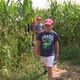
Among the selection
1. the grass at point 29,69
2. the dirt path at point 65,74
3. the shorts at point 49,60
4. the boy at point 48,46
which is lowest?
the dirt path at point 65,74

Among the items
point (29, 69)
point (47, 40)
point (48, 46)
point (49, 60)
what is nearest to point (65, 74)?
point (29, 69)

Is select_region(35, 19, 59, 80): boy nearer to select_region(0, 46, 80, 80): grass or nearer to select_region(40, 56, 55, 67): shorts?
select_region(40, 56, 55, 67): shorts

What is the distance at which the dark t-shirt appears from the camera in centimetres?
730

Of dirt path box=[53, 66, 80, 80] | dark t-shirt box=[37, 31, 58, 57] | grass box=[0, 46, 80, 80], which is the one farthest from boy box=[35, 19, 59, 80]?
dirt path box=[53, 66, 80, 80]

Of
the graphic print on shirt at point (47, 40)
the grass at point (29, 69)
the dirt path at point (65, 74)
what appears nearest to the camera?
the graphic print on shirt at point (47, 40)

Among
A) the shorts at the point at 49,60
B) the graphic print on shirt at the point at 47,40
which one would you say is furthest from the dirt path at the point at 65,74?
the graphic print on shirt at the point at 47,40

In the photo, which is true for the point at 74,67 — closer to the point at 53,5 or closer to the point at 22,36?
the point at 22,36

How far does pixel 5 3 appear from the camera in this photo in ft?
26.7

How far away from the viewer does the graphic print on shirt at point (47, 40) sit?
7301 mm

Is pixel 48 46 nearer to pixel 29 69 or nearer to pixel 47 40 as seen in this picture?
pixel 47 40

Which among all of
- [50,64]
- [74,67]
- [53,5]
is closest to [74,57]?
[74,67]

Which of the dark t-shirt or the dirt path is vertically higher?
the dark t-shirt

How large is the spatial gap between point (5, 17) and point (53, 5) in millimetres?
4993

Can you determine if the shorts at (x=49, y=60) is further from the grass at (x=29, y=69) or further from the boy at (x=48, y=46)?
the grass at (x=29, y=69)
